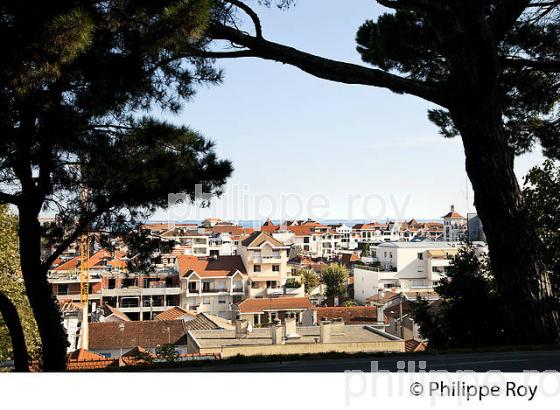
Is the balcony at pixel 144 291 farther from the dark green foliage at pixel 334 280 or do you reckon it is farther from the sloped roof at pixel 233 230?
the dark green foliage at pixel 334 280

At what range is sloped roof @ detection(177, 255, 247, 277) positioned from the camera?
65.4ft

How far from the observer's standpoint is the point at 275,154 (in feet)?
25.6

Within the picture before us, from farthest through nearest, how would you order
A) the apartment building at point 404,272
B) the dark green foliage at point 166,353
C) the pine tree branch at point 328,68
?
the apartment building at point 404,272, the dark green foliage at point 166,353, the pine tree branch at point 328,68

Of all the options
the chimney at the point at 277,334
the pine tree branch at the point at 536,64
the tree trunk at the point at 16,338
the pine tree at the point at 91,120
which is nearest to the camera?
the pine tree at the point at 91,120

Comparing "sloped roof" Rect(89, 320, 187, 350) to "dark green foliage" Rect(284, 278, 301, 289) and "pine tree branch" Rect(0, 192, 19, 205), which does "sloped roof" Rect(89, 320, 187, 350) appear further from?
"pine tree branch" Rect(0, 192, 19, 205)

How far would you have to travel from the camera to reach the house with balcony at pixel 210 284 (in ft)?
65.8

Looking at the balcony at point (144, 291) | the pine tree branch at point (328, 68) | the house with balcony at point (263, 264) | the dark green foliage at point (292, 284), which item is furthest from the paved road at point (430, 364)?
the dark green foliage at point (292, 284)

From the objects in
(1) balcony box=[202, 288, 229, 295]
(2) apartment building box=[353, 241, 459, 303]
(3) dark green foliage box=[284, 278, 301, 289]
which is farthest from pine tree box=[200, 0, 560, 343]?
(2) apartment building box=[353, 241, 459, 303]

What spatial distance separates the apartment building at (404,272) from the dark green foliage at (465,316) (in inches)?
692

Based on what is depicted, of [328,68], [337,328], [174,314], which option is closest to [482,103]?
[328,68]

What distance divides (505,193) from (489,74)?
2.68 feet

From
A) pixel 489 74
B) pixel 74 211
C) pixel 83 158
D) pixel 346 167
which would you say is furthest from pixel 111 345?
pixel 489 74

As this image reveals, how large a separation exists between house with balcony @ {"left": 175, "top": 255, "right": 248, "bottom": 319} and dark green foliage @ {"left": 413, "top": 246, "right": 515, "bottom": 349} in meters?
15.4

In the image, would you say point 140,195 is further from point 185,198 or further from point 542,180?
point 542,180
